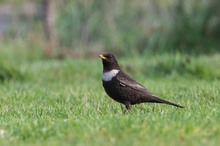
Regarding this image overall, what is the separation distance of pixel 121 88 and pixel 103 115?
664 mm

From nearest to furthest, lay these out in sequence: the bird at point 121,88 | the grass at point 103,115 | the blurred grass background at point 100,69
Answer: the grass at point 103,115 < the blurred grass background at point 100,69 < the bird at point 121,88

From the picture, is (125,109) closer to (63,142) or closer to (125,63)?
(63,142)

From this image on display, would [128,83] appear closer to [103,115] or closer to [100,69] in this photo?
[103,115]

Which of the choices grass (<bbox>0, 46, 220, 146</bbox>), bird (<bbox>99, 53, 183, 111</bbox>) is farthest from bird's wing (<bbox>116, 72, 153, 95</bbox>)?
grass (<bbox>0, 46, 220, 146</bbox>)

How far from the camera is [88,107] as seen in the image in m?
8.16

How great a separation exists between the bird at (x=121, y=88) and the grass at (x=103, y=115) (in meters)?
0.13

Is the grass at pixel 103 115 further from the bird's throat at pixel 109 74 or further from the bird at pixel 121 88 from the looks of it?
the bird's throat at pixel 109 74

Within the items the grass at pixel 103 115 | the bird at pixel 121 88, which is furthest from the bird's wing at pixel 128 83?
the grass at pixel 103 115

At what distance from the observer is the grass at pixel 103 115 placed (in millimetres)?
5785

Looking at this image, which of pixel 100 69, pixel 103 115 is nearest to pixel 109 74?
pixel 103 115

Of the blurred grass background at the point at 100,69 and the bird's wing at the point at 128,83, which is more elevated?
the bird's wing at the point at 128,83

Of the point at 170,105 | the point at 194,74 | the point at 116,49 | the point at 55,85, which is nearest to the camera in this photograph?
the point at 170,105

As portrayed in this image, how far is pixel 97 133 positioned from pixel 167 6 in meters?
14.2

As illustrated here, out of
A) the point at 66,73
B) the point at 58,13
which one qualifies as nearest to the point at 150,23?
the point at 58,13
